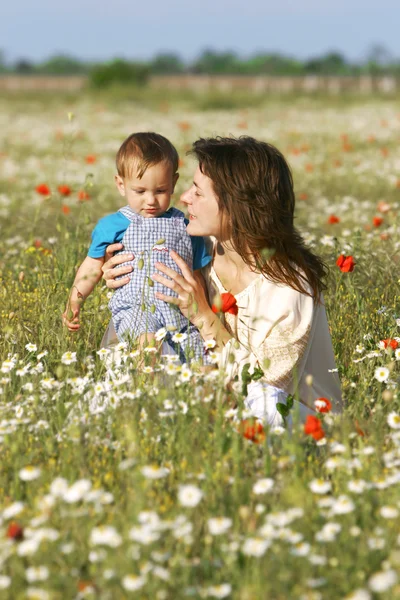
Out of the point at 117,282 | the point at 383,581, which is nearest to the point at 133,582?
the point at 383,581

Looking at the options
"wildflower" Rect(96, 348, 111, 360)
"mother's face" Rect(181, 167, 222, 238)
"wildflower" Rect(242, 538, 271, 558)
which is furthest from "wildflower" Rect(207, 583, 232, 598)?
"mother's face" Rect(181, 167, 222, 238)

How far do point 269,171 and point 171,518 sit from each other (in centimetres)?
209

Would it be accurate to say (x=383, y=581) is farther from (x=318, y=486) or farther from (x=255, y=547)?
(x=318, y=486)

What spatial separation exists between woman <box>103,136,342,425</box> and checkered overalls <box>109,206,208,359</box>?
88 millimetres

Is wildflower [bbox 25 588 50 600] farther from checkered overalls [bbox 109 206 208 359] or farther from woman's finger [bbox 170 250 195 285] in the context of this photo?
woman's finger [bbox 170 250 195 285]

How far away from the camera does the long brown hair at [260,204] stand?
4297 mm

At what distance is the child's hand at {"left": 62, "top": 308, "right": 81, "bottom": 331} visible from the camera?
4.25 m

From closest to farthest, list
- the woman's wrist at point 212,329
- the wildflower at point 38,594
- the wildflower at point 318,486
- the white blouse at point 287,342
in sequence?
the wildflower at point 38,594 → the wildflower at point 318,486 → the white blouse at point 287,342 → the woman's wrist at point 212,329

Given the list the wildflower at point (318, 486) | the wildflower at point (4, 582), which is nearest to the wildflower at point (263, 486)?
the wildflower at point (318, 486)

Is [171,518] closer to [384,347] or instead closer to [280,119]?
[384,347]

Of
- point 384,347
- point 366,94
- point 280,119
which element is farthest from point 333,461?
point 366,94

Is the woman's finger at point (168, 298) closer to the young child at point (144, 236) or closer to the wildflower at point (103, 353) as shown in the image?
the young child at point (144, 236)

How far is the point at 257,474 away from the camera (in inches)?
123

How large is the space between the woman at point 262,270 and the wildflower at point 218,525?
159cm
